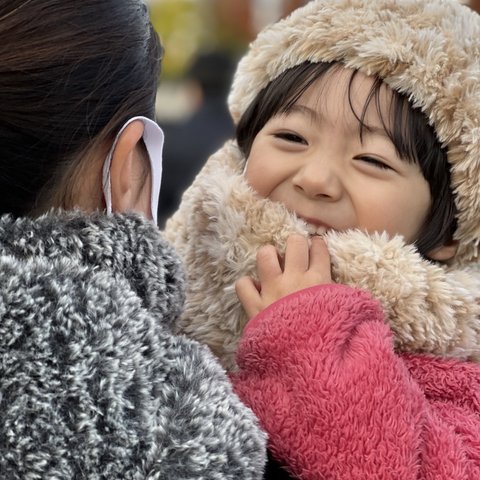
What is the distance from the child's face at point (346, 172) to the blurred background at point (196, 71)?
5.73ft

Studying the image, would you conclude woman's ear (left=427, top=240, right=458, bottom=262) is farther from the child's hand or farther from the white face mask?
the white face mask

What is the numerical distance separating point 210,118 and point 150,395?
3386 mm

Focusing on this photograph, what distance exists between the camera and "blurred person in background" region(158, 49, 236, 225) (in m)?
4.15

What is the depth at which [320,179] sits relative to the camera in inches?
58.2

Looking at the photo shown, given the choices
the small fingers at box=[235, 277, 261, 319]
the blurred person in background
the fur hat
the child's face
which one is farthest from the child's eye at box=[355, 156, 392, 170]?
the blurred person in background

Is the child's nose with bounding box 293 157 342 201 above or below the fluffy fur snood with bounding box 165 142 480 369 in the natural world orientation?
above

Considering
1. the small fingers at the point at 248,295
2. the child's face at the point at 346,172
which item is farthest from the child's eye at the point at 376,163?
the small fingers at the point at 248,295

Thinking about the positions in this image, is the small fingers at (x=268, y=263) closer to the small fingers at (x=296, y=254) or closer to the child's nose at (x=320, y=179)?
the small fingers at (x=296, y=254)

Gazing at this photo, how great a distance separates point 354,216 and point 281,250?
0.57 feet

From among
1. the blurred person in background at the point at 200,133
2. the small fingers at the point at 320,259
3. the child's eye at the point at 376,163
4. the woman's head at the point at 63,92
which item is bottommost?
the blurred person in background at the point at 200,133

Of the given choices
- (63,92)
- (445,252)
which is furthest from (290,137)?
(63,92)

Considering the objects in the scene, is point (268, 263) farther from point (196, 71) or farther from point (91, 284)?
point (196, 71)

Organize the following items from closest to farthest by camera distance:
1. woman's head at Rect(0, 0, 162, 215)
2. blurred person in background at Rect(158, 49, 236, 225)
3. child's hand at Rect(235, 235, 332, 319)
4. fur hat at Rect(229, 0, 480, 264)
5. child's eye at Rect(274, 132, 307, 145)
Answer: woman's head at Rect(0, 0, 162, 215), child's hand at Rect(235, 235, 332, 319), fur hat at Rect(229, 0, 480, 264), child's eye at Rect(274, 132, 307, 145), blurred person in background at Rect(158, 49, 236, 225)

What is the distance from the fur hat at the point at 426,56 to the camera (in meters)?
1.46
